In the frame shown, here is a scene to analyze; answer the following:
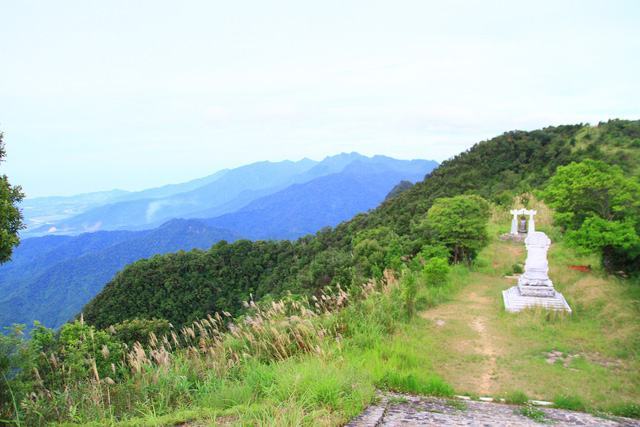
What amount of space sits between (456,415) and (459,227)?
911cm

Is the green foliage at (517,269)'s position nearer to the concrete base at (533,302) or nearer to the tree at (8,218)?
the concrete base at (533,302)

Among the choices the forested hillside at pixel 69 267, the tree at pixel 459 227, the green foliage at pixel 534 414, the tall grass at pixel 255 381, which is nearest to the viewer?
the tall grass at pixel 255 381

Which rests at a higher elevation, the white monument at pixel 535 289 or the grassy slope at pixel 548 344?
the white monument at pixel 535 289

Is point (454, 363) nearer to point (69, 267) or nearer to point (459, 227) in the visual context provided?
point (459, 227)

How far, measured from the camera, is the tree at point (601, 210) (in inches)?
374

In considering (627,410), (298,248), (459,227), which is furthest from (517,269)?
(298,248)

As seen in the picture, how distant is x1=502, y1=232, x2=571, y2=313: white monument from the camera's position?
915cm

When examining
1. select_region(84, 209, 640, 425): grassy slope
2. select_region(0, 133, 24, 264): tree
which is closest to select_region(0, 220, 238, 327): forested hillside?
select_region(0, 133, 24, 264): tree

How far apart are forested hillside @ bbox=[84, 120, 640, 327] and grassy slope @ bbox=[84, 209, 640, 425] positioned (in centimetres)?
1870

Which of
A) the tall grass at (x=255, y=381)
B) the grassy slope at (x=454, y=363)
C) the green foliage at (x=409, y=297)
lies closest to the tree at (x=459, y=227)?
the grassy slope at (x=454, y=363)

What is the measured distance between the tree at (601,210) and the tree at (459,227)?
7.15 feet

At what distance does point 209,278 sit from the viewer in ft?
131

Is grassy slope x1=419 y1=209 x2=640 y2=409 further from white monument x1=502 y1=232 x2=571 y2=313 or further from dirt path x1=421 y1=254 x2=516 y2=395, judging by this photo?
white monument x1=502 y1=232 x2=571 y2=313

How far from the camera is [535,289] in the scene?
9.49 m
